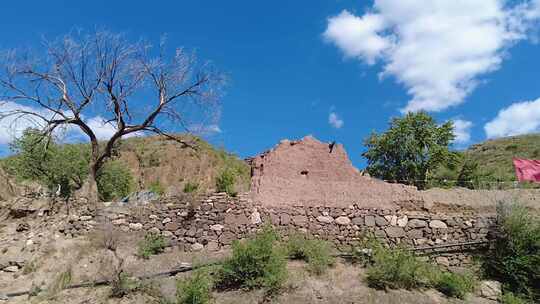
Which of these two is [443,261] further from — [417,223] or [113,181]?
[113,181]

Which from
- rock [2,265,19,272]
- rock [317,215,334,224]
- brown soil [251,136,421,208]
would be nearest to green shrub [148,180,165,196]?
brown soil [251,136,421,208]

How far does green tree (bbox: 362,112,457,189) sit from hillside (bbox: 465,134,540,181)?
8.77 meters

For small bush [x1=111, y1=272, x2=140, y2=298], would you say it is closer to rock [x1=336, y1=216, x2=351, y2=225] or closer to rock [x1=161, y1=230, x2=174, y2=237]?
rock [x1=161, y1=230, x2=174, y2=237]

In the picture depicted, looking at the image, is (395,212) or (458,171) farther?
(458,171)

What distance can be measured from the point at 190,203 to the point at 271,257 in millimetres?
3334

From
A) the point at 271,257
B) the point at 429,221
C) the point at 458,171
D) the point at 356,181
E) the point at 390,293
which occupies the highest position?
the point at 458,171

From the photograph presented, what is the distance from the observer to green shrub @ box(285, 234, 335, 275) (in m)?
10.3

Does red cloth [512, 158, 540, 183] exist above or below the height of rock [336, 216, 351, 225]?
above

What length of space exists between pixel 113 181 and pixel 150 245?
1176cm

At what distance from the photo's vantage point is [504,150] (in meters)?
36.6

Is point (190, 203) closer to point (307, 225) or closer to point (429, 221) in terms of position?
point (307, 225)

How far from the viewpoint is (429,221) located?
471 inches

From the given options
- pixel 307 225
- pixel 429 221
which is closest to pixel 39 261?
pixel 307 225

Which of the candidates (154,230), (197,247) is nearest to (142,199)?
(154,230)
